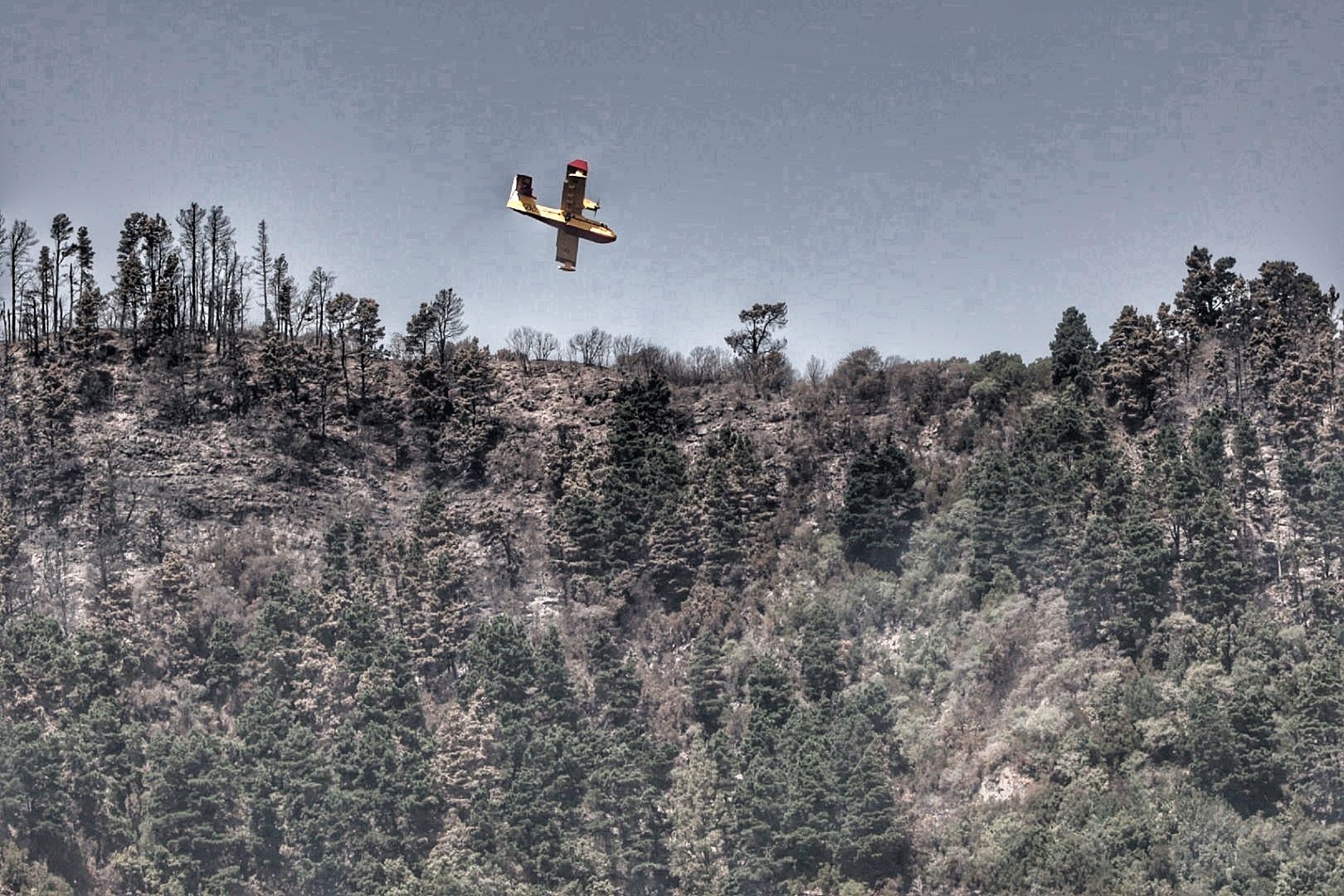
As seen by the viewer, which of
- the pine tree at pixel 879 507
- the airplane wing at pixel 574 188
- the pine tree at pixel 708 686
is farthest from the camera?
the pine tree at pixel 879 507

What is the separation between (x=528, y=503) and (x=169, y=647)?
20.5 m

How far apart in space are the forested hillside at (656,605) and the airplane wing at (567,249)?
814 inches

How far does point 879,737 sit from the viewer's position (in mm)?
87625

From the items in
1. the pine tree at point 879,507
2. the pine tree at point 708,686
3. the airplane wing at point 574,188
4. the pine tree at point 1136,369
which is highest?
the airplane wing at point 574,188

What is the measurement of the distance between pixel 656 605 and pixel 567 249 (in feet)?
83.3

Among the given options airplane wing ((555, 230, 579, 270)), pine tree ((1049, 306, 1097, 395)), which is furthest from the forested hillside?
airplane wing ((555, 230, 579, 270))

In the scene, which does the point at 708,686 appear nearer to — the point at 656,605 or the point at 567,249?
the point at 656,605

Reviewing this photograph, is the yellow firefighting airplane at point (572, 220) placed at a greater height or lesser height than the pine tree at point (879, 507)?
greater

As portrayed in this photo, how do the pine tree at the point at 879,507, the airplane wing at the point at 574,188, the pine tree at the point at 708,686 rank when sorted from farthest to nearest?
the pine tree at the point at 879,507 → the pine tree at the point at 708,686 → the airplane wing at the point at 574,188

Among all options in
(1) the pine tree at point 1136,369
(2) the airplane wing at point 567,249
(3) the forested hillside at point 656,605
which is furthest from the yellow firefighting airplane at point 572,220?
(1) the pine tree at point 1136,369

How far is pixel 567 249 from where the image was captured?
8131 cm

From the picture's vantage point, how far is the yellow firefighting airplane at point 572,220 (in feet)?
263

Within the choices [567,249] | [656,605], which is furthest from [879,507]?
[567,249]

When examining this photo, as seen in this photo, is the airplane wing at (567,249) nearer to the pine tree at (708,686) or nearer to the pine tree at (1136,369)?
the pine tree at (708,686)
